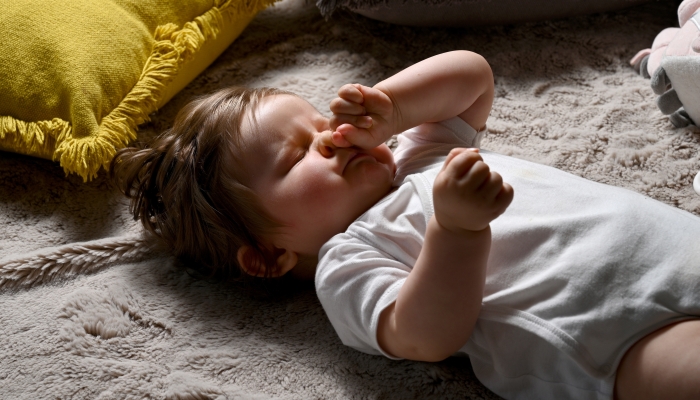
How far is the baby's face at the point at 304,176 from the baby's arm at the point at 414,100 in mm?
38

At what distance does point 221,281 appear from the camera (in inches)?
42.8

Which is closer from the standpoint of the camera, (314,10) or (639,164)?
(639,164)

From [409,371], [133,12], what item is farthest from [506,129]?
[133,12]

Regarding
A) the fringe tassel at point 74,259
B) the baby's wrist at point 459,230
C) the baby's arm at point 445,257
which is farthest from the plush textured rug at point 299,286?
the baby's wrist at point 459,230

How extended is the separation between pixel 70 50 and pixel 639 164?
1.11 m

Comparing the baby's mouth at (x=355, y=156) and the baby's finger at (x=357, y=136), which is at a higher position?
the baby's finger at (x=357, y=136)

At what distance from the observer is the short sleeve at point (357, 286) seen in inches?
33.8

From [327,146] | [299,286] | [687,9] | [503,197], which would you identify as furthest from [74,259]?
[687,9]

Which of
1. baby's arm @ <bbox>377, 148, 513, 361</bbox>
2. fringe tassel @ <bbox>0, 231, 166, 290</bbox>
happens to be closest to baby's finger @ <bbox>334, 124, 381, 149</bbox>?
baby's arm @ <bbox>377, 148, 513, 361</bbox>

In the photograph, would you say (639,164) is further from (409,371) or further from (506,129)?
(409,371)

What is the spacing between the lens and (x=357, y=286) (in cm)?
88

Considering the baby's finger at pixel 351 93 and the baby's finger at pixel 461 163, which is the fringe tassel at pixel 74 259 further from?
the baby's finger at pixel 461 163

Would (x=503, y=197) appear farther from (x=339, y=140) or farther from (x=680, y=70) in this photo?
(x=680, y=70)

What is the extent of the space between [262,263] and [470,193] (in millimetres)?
417
